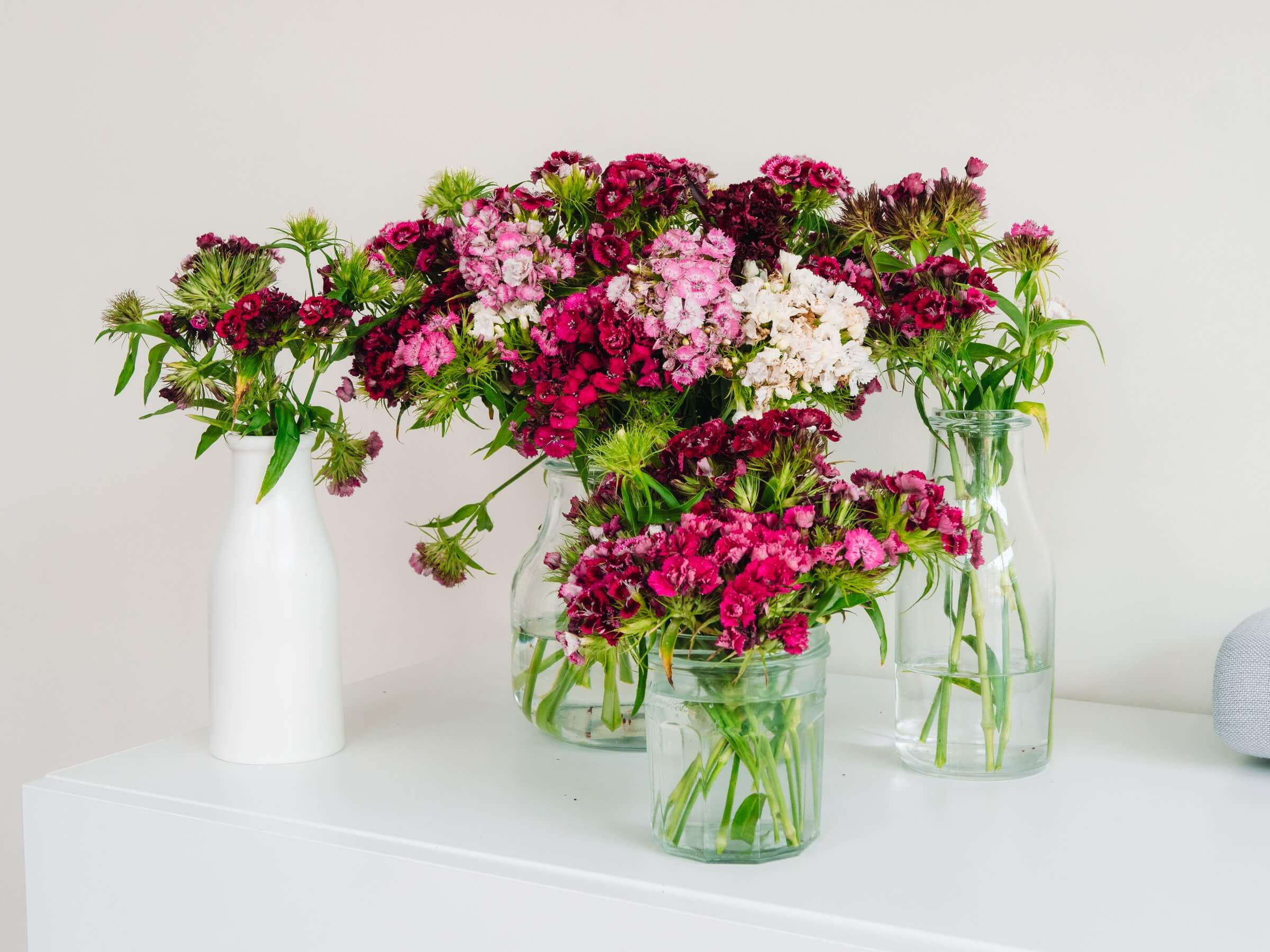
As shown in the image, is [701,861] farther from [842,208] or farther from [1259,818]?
[842,208]

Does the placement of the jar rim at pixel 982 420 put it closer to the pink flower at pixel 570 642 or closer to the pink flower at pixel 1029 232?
the pink flower at pixel 1029 232

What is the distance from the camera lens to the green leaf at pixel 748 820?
700 millimetres

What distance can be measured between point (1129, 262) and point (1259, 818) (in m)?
0.52

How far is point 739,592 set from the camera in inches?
23.9

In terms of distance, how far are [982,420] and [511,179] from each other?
2.35 feet

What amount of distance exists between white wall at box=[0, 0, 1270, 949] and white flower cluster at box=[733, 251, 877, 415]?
406 millimetres

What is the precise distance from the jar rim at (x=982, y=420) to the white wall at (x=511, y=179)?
Answer: 0.83 feet

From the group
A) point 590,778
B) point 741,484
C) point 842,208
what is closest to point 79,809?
point 590,778

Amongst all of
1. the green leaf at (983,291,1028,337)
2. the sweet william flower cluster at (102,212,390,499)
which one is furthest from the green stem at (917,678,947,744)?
the sweet william flower cluster at (102,212,390,499)

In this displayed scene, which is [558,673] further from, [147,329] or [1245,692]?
[1245,692]

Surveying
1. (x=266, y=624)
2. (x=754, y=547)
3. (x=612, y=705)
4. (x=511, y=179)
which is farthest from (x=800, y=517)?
(x=511, y=179)

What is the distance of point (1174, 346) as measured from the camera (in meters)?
1.04

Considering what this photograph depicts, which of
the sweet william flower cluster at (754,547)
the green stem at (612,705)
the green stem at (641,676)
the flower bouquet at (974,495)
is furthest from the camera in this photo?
Answer: the green stem at (612,705)

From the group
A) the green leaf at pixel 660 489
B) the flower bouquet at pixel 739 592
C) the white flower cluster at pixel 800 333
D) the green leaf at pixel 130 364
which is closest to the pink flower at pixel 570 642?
the flower bouquet at pixel 739 592
